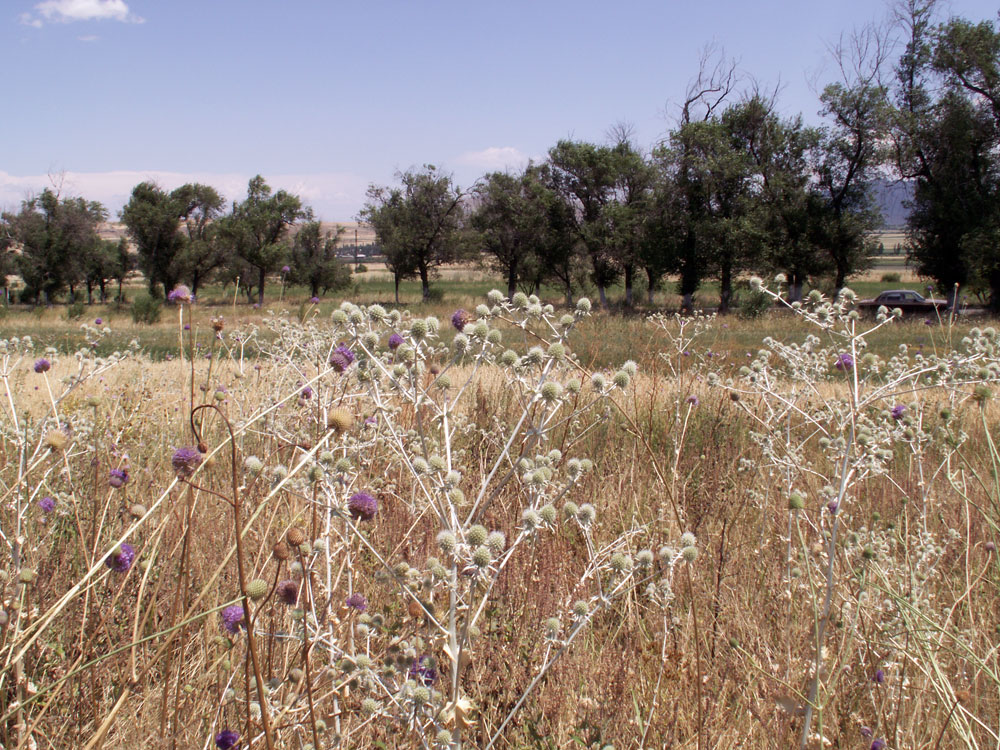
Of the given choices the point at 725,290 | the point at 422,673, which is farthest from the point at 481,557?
the point at 725,290

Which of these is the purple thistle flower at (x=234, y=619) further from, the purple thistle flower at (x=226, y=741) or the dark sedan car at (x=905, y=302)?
the dark sedan car at (x=905, y=302)

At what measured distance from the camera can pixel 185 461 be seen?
6.03 feet

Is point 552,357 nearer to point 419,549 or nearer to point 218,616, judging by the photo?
point 419,549

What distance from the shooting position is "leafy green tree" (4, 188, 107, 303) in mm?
52719

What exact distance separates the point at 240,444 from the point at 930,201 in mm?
35756

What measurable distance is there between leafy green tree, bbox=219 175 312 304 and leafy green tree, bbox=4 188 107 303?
11853 millimetres

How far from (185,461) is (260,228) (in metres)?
55.5

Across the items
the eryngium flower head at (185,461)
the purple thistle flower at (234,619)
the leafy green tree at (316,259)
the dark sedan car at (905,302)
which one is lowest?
the purple thistle flower at (234,619)

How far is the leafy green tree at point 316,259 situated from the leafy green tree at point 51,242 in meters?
16.9

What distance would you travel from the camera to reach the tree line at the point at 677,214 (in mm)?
30750

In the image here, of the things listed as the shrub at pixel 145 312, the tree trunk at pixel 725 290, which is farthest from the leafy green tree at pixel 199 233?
the tree trunk at pixel 725 290

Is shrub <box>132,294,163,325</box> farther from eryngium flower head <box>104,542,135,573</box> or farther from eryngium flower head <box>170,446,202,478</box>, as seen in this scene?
eryngium flower head <box>170,446,202,478</box>

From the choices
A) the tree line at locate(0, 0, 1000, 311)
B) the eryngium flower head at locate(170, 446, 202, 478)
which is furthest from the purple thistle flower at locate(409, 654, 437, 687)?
the tree line at locate(0, 0, 1000, 311)

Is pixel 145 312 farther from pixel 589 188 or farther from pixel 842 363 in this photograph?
pixel 842 363
